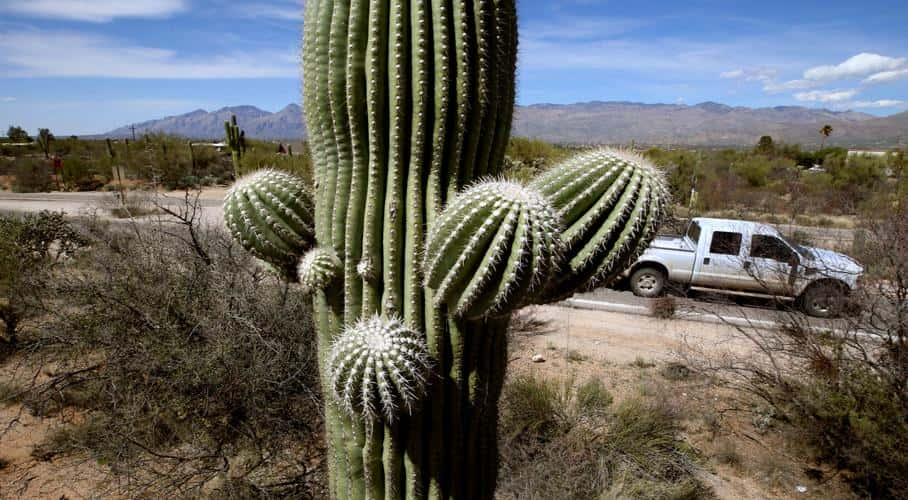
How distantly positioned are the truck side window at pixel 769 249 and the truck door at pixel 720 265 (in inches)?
25.5

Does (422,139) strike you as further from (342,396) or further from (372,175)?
(342,396)

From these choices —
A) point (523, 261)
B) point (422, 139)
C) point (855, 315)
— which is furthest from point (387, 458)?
point (855, 315)

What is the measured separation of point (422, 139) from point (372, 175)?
22 cm

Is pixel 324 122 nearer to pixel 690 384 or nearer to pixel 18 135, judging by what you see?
pixel 690 384

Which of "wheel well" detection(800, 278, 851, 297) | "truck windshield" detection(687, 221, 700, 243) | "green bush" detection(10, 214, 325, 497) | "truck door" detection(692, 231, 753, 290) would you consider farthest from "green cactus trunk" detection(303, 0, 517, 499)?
"truck windshield" detection(687, 221, 700, 243)

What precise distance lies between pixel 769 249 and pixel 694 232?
2.32 metres

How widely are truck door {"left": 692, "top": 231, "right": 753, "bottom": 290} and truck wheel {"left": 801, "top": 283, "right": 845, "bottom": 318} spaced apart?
1736 millimetres

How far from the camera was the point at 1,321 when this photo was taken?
26.5 feet

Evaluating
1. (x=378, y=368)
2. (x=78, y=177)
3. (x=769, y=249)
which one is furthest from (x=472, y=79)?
(x=78, y=177)

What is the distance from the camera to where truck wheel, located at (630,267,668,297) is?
10.8 metres

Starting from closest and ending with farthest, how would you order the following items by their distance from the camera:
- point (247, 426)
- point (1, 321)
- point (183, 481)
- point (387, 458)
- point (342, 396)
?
1. point (342, 396)
2. point (387, 458)
3. point (183, 481)
4. point (247, 426)
5. point (1, 321)

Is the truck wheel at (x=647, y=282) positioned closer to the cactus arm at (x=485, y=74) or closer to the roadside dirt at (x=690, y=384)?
the roadside dirt at (x=690, y=384)

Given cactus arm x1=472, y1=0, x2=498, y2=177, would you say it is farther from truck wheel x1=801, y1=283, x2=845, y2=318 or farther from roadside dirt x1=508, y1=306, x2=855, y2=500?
truck wheel x1=801, y1=283, x2=845, y2=318

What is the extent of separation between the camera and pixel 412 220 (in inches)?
70.4
